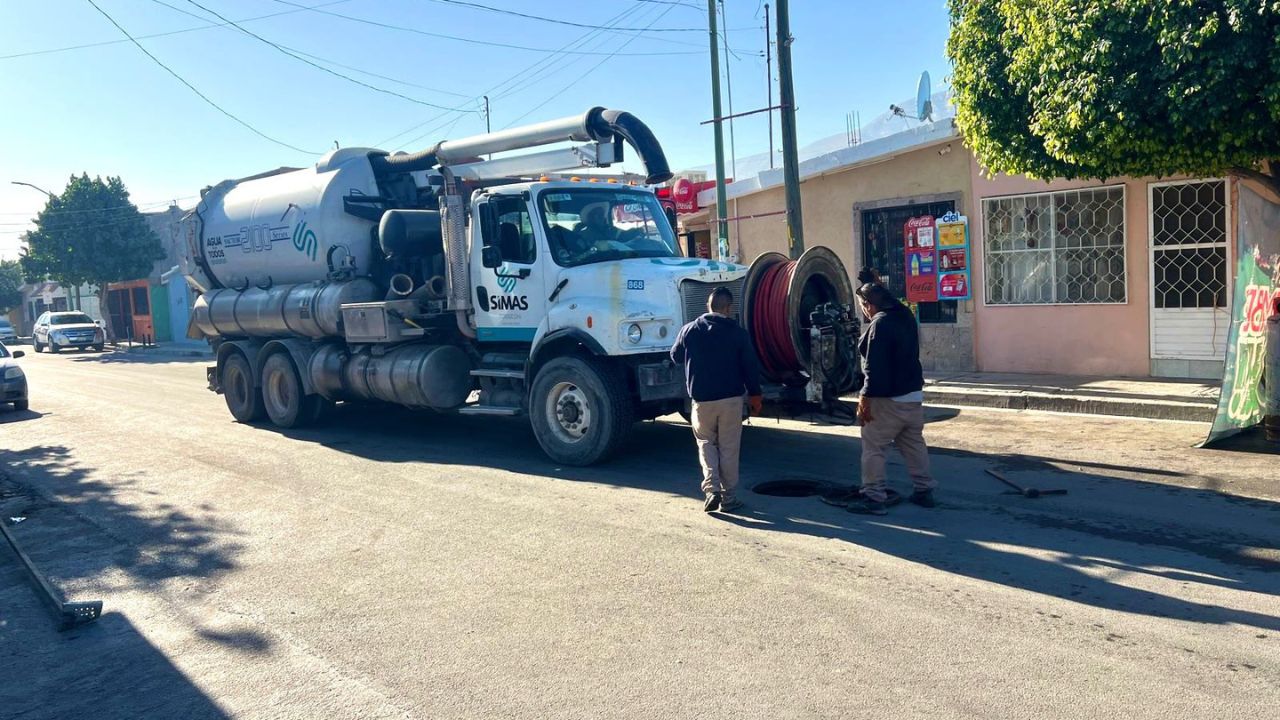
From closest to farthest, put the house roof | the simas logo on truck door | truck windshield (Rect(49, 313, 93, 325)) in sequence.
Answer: the simas logo on truck door, the house roof, truck windshield (Rect(49, 313, 93, 325))

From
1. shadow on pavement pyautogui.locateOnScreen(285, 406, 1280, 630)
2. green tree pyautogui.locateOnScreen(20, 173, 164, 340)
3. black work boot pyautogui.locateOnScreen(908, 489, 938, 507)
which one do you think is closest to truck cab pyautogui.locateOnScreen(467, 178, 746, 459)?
shadow on pavement pyautogui.locateOnScreen(285, 406, 1280, 630)

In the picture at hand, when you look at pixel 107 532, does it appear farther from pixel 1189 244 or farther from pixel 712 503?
pixel 1189 244

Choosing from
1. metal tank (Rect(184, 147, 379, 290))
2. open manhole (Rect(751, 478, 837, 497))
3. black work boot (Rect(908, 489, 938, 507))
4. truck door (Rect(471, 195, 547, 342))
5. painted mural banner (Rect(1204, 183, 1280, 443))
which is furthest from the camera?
metal tank (Rect(184, 147, 379, 290))

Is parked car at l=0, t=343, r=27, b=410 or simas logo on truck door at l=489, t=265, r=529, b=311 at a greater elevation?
simas logo on truck door at l=489, t=265, r=529, b=311

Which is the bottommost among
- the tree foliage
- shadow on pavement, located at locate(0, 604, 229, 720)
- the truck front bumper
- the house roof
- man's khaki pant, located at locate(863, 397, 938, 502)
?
shadow on pavement, located at locate(0, 604, 229, 720)

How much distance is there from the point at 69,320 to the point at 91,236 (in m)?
3.84

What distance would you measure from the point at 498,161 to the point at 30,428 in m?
8.68

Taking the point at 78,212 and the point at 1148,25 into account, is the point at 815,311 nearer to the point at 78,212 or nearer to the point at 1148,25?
the point at 1148,25

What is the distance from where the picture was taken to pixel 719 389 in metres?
7.02

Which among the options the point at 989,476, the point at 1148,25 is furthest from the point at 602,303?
the point at 1148,25

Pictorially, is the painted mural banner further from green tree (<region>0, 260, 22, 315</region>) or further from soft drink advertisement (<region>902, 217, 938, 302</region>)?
green tree (<region>0, 260, 22, 315</region>)

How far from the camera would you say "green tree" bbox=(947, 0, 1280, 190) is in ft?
27.8

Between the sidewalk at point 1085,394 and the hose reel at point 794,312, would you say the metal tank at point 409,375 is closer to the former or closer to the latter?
the hose reel at point 794,312

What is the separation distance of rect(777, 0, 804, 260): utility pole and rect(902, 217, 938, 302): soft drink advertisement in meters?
2.42
